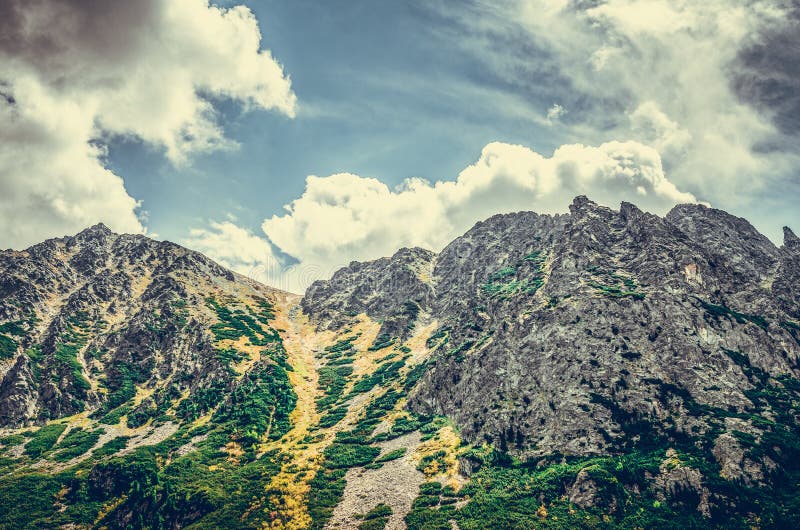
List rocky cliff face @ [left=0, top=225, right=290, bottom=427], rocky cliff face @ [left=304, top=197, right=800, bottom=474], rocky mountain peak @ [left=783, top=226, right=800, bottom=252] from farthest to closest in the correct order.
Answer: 1. rocky mountain peak @ [left=783, top=226, right=800, bottom=252]
2. rocky cliff face @ [left=0, top=225, right=290, bottom=427]
3. rocky cliff face @ [left=304, top=197, right=800, bottom=474]

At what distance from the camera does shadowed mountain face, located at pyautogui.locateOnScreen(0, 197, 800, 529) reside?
67.9 meters

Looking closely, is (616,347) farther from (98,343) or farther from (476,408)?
(98,343)

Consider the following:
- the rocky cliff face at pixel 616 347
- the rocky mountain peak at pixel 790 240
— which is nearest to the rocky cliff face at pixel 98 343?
the rocky cliff face at pixel 616 347

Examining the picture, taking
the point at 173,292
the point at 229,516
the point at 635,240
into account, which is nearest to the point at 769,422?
the point at 635,240

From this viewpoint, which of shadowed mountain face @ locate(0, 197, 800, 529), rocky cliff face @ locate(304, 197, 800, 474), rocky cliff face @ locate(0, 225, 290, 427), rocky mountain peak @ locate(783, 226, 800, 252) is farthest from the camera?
rocky mountain peak @ locate(783, 226, 800, 252)

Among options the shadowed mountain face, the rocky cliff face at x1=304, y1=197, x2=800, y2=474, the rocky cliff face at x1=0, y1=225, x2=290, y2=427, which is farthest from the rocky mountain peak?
the rocky cliff face at x1=0, y1=225, x2=290, y2=427

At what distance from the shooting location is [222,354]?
143m

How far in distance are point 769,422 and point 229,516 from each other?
313 ft

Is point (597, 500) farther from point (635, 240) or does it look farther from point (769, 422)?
point (635, 240)

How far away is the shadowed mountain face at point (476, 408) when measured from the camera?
6794 cm

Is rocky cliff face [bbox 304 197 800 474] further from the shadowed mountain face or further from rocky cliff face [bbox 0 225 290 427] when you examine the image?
rocky cliff face [bbox 0 225 290 427]

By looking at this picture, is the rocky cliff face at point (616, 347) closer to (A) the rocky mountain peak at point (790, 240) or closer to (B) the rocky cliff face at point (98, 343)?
(A) the rocky mountain peak at point (790, 240)

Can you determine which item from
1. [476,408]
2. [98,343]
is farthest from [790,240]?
[98,343]

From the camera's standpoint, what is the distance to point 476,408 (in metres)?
98.2
